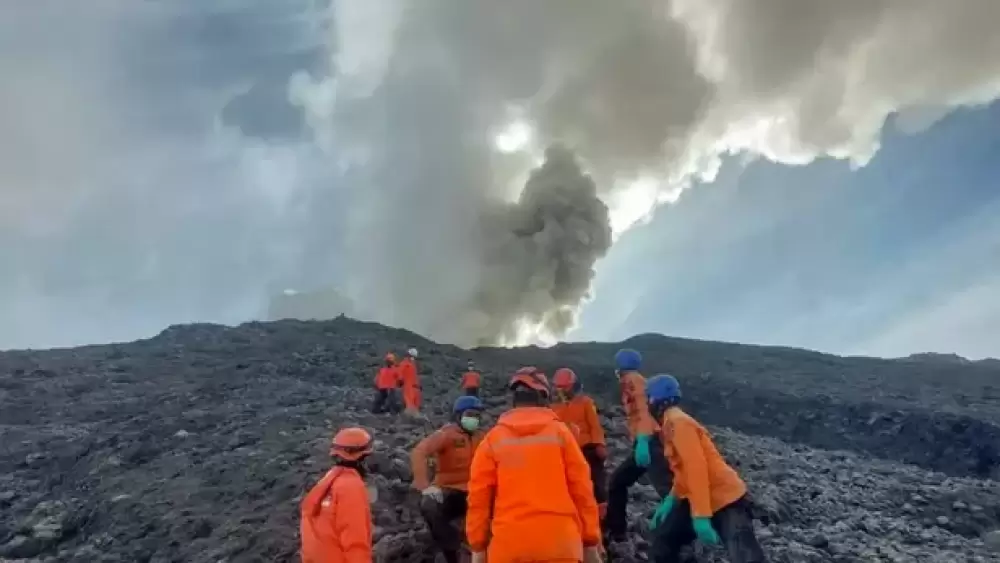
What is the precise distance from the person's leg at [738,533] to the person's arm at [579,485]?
1751mm

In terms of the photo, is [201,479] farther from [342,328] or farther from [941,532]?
[342,328]

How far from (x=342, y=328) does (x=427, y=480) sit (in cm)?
2721

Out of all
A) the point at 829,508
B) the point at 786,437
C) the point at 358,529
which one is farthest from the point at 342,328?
the point at 358,529

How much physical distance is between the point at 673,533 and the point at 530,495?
8.65 ft

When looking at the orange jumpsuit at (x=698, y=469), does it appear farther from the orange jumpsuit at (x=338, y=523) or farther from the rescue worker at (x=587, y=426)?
the orange jumpsuit at (x=338, y=523)

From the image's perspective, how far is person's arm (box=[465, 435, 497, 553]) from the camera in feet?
16.5

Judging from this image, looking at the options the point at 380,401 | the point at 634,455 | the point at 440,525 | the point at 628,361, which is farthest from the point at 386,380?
the point at 440,525

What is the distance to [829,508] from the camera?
12.0m

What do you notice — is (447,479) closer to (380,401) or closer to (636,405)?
(636,405)

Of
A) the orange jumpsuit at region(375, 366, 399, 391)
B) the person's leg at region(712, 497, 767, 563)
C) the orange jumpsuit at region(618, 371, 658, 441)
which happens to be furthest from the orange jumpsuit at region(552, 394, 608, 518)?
the orange jumpsuit at region(375, 366, 399, 391)

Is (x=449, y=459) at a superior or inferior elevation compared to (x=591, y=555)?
superior

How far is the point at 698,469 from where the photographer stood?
20.6 ft

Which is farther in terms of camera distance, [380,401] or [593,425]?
[380,401]

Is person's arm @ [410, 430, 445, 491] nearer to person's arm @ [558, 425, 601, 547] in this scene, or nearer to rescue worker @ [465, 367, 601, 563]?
rescue worker @ [465, 367, 601, 563]
